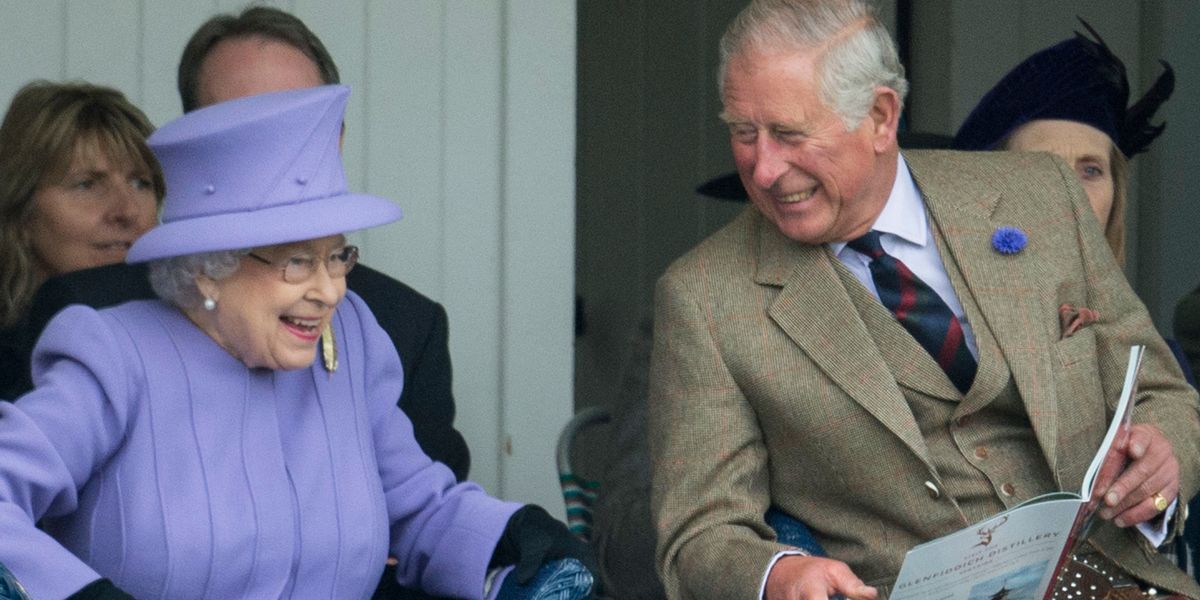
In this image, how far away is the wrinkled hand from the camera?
3.00 metres

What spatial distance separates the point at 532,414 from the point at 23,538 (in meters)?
1.93

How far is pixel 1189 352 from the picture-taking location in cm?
436

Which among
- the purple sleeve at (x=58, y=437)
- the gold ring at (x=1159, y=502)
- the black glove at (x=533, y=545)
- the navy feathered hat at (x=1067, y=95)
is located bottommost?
the black glove at (x=533, y=545)

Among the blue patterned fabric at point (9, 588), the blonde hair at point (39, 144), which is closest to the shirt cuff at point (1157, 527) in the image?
the blue patterned fabric at point (9, 588)

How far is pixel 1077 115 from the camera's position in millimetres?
3941

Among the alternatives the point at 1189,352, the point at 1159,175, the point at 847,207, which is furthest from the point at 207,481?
the point at 1159,175

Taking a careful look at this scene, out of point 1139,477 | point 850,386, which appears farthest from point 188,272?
point 1139,477

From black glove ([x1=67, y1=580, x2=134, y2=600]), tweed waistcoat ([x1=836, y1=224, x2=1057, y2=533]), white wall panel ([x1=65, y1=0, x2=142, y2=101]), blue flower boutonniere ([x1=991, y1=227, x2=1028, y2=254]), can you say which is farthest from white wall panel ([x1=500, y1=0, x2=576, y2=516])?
black glove ([x1=67, y1=580, x2=134, y2=600])

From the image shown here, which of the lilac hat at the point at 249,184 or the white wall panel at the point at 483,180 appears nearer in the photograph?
the lilac hat at the point at 249,184

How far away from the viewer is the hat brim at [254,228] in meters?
2.63

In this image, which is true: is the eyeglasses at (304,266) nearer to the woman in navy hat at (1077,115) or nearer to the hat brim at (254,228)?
the hat brim at (254,228)

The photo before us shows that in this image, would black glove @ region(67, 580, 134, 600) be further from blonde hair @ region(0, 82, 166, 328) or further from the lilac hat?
blonde hair @ region(0, 82, 166, 328)

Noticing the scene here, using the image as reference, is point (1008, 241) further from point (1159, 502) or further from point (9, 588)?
point (9, 588)

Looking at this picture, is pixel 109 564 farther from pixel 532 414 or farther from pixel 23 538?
pixel 532 414
